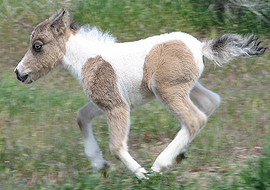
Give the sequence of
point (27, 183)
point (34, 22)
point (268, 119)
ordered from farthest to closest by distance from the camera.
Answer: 1. point (34, 22)
2. point (268, 119)
3. point (27, 183)

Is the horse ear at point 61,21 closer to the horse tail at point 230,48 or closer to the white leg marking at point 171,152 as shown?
the horse tail at point 230,48

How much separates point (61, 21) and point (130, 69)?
1.00 m

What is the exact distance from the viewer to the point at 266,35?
328 inches

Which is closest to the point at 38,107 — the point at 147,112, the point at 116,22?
the point at 147,112

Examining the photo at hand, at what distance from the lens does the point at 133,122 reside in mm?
6145

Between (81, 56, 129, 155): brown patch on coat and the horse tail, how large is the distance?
3.49 feet

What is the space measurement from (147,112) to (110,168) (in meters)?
1.65

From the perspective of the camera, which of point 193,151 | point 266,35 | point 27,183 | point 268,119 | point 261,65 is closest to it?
point 27,183

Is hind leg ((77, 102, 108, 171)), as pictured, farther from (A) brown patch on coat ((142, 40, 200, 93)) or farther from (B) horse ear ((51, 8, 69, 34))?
(B) horse ear ((51, 8, 69, 34))

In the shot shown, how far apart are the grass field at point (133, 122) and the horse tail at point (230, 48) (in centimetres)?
102

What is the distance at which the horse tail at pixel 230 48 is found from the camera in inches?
189

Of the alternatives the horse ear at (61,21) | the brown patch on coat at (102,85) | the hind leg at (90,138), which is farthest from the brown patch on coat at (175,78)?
the horse ear at (61,21)

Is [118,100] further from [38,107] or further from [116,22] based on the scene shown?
[116,22]

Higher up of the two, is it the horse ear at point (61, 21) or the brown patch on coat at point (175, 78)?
the horse ear at point (61, 21)
